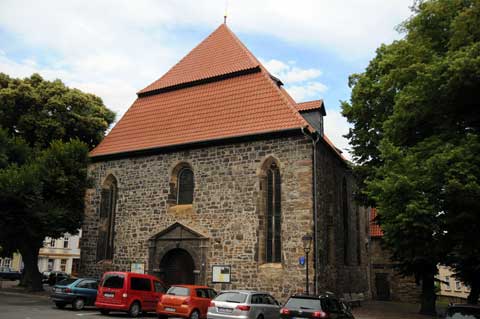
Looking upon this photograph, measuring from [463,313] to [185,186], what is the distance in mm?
13796

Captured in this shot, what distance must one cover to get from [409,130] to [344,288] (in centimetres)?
1038

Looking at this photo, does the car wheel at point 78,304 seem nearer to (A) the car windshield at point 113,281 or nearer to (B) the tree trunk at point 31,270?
(A) the car windshield at point 113,281

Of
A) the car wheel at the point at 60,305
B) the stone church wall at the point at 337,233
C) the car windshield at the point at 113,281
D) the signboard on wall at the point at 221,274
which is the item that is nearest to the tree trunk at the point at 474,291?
the stone church wall at the point at 337,233

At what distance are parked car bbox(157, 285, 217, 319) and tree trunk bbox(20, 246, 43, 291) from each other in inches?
525

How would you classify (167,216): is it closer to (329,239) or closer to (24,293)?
(329,239)

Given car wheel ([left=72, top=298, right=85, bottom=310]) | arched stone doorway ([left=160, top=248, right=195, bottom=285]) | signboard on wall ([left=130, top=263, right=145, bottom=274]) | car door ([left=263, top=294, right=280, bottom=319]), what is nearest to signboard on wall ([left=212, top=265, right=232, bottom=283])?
arched stone doorway ([left=160, top=248, right=195, bottom=285])

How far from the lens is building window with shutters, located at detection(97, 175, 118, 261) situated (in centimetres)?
2378

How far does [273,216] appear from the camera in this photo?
19.7m

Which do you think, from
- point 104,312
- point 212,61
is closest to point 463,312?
point 104,312

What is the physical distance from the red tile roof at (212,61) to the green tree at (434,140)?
7835 millimetres

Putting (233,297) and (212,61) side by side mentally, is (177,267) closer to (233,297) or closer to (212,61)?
(233,297)

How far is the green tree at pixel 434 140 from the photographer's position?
13820 millimetres

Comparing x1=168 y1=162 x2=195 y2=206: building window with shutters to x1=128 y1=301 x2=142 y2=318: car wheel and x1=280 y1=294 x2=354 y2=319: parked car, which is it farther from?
x1=280 y1=294 x2=354 y2=319: parked car

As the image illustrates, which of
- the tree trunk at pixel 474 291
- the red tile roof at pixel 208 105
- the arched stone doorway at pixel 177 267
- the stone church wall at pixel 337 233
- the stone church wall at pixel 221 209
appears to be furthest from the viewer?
the tree trunk at pixel 474 291
